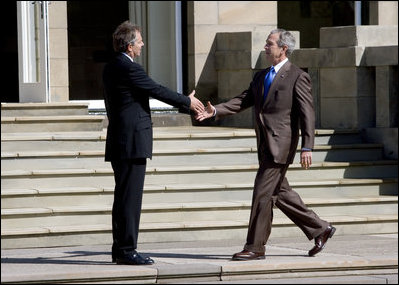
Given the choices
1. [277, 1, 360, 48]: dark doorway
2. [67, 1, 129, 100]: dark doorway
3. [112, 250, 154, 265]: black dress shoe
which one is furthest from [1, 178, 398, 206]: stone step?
[277, 1, 360, 48]: dark doorway

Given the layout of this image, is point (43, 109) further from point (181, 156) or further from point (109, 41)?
point (109, 41)

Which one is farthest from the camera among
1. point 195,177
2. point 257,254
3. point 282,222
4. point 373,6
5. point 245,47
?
point 373,6

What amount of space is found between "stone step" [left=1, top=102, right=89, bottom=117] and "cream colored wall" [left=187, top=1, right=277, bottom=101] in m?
2.21

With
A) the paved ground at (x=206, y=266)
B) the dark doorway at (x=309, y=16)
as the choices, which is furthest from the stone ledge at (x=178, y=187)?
the dark doorway at (x=309, y=16)

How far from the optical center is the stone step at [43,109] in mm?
15641

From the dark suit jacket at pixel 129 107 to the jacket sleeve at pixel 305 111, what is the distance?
108cm

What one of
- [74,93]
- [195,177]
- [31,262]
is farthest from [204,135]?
[74,93]

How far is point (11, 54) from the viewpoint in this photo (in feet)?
72.3

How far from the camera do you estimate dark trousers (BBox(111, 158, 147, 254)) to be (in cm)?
1070

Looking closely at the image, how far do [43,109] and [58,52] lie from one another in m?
1.47

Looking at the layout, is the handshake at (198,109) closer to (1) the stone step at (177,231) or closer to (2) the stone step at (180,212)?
(1) the stone step at (177,231)

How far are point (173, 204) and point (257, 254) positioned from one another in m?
2.43

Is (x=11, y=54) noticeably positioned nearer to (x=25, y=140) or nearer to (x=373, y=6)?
(x=373, y=6)

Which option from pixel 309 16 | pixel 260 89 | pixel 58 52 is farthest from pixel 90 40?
pixel 260 89
